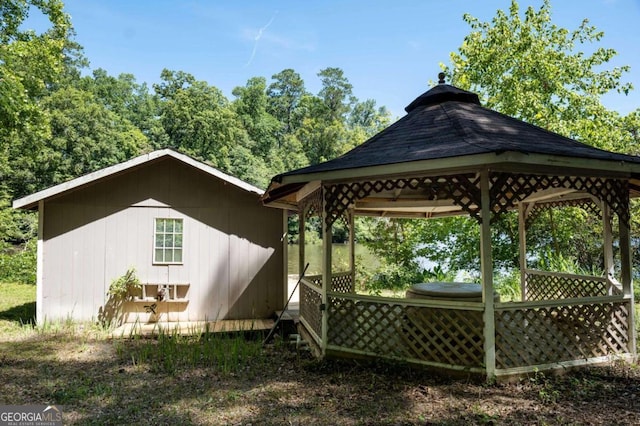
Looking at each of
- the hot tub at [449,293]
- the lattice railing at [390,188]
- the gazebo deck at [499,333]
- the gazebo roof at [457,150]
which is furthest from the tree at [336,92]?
the gazebo deck at [499,333]

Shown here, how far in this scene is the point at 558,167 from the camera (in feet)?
13.9

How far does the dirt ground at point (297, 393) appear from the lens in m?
3.37

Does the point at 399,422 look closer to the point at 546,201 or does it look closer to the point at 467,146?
the point at 467,146

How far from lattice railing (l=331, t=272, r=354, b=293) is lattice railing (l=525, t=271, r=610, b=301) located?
3.25 m

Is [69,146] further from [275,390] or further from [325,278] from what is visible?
[275,390]

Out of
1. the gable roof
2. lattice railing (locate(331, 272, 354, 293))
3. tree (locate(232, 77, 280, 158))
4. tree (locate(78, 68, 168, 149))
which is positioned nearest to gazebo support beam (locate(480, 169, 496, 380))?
lattice railing (locate(331, 272, 354, 293))

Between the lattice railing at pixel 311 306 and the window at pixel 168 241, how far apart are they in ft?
8.72

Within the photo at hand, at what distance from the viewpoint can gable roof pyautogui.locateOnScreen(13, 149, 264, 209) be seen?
674 centimetres

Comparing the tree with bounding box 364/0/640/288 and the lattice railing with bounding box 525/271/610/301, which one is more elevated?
the tree with bounding box 364/0/640/288

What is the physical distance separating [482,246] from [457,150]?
1052 mm

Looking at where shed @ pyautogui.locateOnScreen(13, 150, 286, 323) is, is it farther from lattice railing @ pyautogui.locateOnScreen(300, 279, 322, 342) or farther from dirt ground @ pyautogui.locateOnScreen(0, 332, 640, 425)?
dirt ground @ pyautogui.locateOnScreen(0, 332, 640, 425)

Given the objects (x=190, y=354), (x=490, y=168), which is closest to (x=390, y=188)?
(x=490, y=168)

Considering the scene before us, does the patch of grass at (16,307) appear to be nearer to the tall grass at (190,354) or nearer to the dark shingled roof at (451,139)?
the tall grass at (190,354)

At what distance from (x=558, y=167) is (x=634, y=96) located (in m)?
13.3
